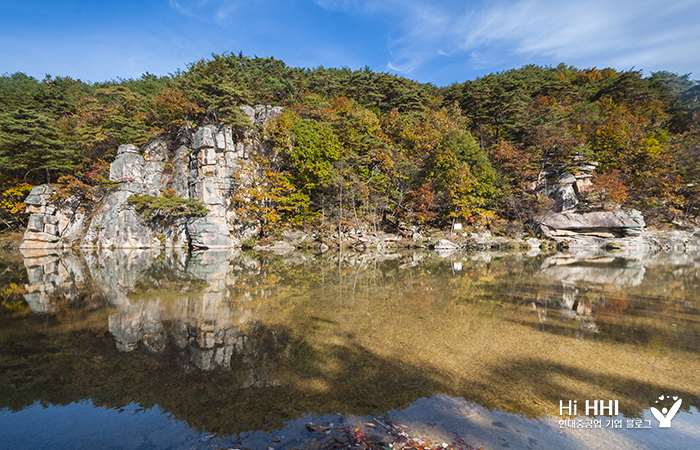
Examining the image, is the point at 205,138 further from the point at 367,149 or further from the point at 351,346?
the point at 351,346

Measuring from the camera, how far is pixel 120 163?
23.7 m

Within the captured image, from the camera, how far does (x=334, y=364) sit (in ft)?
13.4

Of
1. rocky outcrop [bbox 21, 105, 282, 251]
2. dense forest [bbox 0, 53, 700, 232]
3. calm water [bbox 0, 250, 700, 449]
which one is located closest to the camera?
calm water [bbox 0, 250, 700, 449]

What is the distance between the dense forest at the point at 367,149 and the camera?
24125 mm

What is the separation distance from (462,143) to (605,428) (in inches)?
1070

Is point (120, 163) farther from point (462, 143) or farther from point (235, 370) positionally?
point (462, 143)

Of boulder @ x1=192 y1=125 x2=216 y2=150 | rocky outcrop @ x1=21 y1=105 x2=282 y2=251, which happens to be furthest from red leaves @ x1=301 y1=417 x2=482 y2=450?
boulder @ x1=192 y1=125 x2=216 y2=150

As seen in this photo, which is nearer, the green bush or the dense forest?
the green bush

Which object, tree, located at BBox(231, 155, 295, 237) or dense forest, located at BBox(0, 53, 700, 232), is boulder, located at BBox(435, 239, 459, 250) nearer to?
dense forest, located at BBox(0, 53, 700, 232)

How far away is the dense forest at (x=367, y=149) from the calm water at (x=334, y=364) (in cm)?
1771

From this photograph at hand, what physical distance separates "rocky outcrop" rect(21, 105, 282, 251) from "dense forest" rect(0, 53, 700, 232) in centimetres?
140

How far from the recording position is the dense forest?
79.2ft

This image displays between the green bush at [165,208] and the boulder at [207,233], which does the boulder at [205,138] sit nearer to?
the green bush at [165,208]

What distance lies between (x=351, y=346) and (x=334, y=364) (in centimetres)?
64
